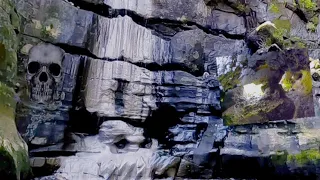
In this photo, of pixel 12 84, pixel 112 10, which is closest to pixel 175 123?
pixel 112 10

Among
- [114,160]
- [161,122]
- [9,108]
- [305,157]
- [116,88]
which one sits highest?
[116,88]

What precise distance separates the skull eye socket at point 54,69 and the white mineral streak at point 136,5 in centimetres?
125

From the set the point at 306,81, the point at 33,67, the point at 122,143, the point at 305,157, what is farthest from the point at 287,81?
the point at 33,67

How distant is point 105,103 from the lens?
4.75 metres

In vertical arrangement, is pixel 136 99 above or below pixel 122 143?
above

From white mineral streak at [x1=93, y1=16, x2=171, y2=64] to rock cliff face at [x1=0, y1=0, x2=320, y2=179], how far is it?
0.6 inches

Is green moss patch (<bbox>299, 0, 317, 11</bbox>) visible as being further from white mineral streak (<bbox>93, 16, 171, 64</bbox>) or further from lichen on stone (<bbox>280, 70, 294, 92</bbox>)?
white mineral streak (<bbox>93, 16, 171, 64</bbox>)

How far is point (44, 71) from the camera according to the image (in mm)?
4469

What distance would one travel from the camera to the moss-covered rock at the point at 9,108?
3.11 metres

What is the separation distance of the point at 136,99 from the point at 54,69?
1.14 meters

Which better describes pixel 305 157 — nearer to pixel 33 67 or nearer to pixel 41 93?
pixel 41 93

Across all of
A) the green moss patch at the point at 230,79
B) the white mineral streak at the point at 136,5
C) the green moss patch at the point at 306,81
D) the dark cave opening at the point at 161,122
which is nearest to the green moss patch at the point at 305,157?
the green moss patch at the point at 306,81

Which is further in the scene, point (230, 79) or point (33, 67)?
point (230, 79)

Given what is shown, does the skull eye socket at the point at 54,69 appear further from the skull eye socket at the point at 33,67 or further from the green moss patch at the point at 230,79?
the green moss patch at the point at 230,79
